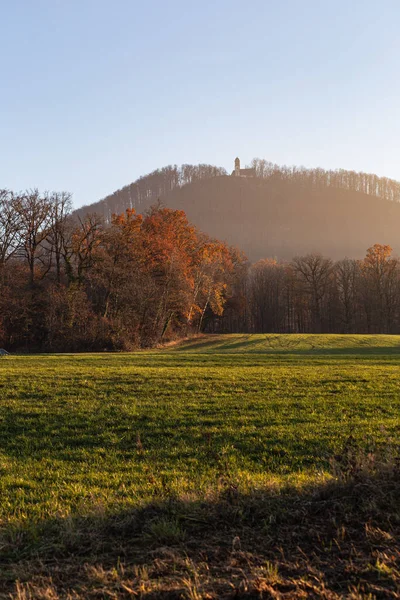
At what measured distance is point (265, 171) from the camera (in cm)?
19100

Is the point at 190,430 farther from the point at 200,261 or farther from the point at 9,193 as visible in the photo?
the point at 200,261

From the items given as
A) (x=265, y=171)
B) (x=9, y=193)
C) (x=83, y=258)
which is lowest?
(x=83, y=258)

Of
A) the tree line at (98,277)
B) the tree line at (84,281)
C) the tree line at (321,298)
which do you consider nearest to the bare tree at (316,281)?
the tree line at (321,298)

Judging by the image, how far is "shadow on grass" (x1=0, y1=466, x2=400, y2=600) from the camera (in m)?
3.26

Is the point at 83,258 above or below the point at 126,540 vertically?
above

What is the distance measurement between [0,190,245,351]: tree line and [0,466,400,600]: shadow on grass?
37912mm

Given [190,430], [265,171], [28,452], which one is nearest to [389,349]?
[190,430]

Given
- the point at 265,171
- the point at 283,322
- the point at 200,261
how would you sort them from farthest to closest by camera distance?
the point at 265,171 → the point at 283,322 → the point at 200,261

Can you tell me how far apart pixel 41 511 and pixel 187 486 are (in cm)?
203

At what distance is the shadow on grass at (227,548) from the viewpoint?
326 cm

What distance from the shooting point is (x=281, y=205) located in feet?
573

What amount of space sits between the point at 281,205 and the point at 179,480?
176m

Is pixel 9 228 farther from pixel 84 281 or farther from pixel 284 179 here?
pixel 284 179

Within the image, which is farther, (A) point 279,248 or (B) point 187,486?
(A) point 279,248
